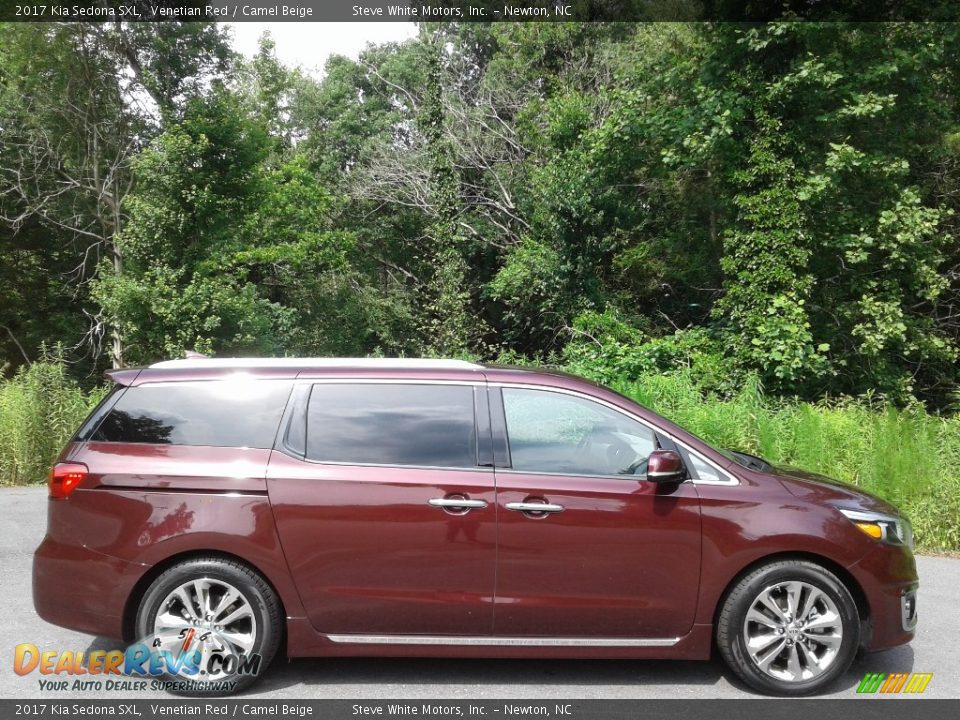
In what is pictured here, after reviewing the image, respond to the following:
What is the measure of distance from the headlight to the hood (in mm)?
43

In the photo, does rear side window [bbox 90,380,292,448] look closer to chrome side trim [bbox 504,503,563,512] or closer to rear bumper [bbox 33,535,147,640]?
rear bumper [bbox 33,535,147,640]

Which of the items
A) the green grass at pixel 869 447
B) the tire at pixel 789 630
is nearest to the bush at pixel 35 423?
the green grass at pixel 869 447

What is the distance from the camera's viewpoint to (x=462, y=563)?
4387mm

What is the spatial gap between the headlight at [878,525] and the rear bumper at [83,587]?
A: 3969mm

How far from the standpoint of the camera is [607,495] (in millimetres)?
4445

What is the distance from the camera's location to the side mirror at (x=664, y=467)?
4.36m

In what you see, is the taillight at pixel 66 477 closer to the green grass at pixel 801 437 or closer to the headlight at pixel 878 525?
the headlight at pixel 878 525

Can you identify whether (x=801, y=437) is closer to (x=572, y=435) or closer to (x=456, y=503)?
(x=572, y=435)

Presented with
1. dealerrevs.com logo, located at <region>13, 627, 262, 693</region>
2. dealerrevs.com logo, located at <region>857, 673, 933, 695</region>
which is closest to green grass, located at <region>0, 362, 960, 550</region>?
dealerrevs.com logo, located at <region>857, 673, 933, 695</region>

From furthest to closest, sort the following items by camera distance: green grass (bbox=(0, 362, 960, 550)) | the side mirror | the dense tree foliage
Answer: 1. the dense tree foliage
2. green grass (bbox=(0, 362, 960, 550))
3. the side mirror

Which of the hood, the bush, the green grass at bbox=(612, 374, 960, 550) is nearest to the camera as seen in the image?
the hood

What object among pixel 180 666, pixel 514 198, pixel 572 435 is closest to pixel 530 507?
pixel 572 435

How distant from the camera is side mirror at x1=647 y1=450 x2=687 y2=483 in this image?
4355 mm
